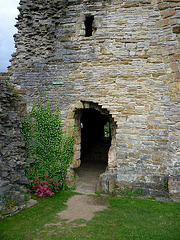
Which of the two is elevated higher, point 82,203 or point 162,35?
point 162,35

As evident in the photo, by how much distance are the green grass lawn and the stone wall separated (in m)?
0.41

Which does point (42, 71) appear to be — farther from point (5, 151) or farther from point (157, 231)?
point (157, 231)

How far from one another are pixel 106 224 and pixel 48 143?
116 inches

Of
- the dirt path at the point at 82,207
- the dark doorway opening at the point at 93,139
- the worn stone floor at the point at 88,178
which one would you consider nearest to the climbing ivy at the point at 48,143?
the worn stone floor at the point at 88,178

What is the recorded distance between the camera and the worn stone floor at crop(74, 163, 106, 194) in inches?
241

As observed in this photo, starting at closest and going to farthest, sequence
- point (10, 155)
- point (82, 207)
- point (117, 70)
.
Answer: point (10, 155), point (82, 207), point (117, 70)

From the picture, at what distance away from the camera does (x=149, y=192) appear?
5395 millimetres

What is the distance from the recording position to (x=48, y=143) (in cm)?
592

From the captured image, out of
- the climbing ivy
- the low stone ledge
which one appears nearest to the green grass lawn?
the low stone ledge

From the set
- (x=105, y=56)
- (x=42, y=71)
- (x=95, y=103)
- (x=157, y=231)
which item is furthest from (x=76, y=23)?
(x=157, y=231)

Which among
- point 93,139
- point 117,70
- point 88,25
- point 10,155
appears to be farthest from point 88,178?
point 88,25

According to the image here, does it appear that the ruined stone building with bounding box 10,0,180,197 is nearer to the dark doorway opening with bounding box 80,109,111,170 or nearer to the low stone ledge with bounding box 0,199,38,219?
the low stone ledge with bounding box 0,199,38,219

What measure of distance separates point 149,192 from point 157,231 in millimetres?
1754

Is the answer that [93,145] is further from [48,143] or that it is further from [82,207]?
[82,207]
